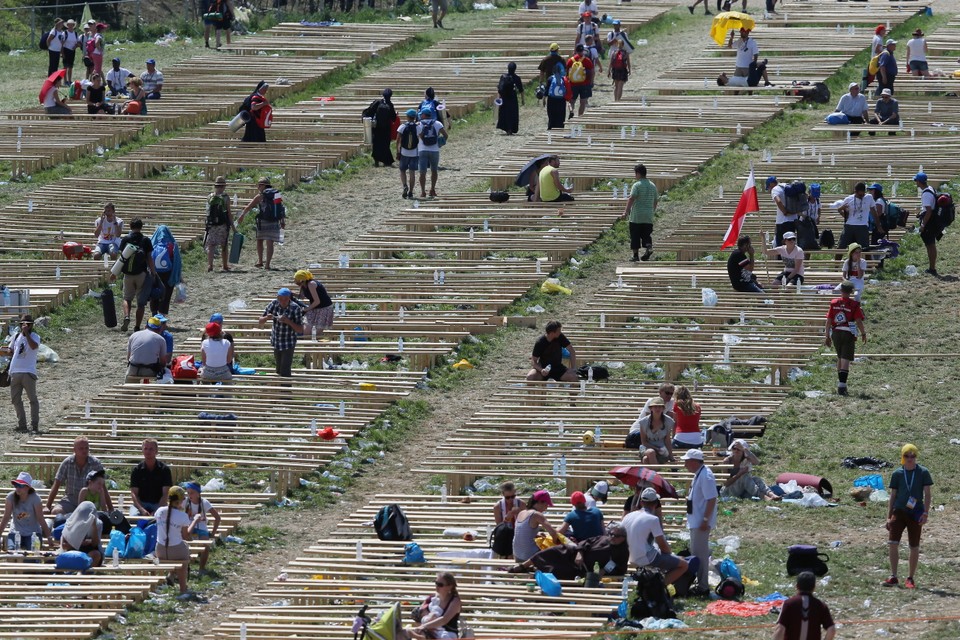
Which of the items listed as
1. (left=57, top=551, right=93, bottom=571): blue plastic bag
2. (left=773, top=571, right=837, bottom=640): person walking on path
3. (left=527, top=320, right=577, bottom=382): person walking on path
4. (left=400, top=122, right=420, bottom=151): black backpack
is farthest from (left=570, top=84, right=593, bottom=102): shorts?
(left=773, top=571, right=837, bottom=640): person walking on path

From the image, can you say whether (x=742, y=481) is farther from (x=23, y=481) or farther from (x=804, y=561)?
(x=23, y=481)

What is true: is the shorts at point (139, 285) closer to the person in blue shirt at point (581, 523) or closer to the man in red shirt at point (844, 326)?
the man in red shirt at point (844, 326)

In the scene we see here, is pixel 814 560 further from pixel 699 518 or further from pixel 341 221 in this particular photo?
pixel 341 221

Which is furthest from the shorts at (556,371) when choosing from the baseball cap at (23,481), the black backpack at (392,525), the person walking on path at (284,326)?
the baseball cap at (23,481)

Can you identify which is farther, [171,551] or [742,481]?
[742,481]

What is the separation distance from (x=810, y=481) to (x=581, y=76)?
21.1 m

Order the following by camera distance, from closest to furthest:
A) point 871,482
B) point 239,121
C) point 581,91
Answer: point 871,482, point 239,121, point 581,91

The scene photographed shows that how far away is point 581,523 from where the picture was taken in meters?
20.6

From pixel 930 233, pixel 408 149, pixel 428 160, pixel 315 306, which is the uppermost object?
pixel 408 149

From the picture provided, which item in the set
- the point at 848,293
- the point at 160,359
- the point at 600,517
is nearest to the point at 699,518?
the point at 600,517

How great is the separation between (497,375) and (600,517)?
8.27 meters

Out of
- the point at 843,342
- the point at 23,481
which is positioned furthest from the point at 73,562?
the point at 843,342

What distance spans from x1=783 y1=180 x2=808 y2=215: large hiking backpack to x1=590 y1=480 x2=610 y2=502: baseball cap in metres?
11.5

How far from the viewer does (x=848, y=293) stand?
26.8 metres
